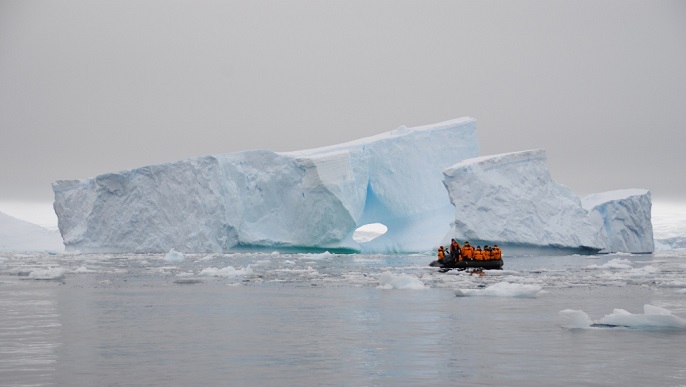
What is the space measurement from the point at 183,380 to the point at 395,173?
2742 centimetres

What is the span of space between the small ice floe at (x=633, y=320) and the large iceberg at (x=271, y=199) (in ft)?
73.0

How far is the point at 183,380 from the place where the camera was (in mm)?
5883

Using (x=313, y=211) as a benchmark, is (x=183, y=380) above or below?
below

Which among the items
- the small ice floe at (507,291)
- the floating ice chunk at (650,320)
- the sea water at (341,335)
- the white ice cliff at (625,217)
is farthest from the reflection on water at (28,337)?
the white ice cliff at (625,217)

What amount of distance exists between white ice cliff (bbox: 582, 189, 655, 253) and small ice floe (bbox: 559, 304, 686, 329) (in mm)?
24536

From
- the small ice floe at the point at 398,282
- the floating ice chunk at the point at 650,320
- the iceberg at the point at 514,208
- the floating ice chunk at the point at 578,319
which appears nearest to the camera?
the floating ice chunk at the point at 650,320

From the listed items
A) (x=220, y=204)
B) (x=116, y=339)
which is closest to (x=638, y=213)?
(x=220, y=204)

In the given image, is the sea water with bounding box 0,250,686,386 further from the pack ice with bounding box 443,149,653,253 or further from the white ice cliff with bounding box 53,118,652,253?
the white ice cliff with bounding box 53,118,652,253

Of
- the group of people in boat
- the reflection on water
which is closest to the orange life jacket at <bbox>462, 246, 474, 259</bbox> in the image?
the group of people in boat

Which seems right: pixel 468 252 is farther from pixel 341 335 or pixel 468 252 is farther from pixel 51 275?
pixel 341 335

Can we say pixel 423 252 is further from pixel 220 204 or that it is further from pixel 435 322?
pixel 435 322

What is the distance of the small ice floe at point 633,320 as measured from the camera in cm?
837

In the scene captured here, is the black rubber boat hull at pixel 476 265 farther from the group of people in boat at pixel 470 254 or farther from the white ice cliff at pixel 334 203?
the white ice cliff at pixel 334 203

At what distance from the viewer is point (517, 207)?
29.0m
